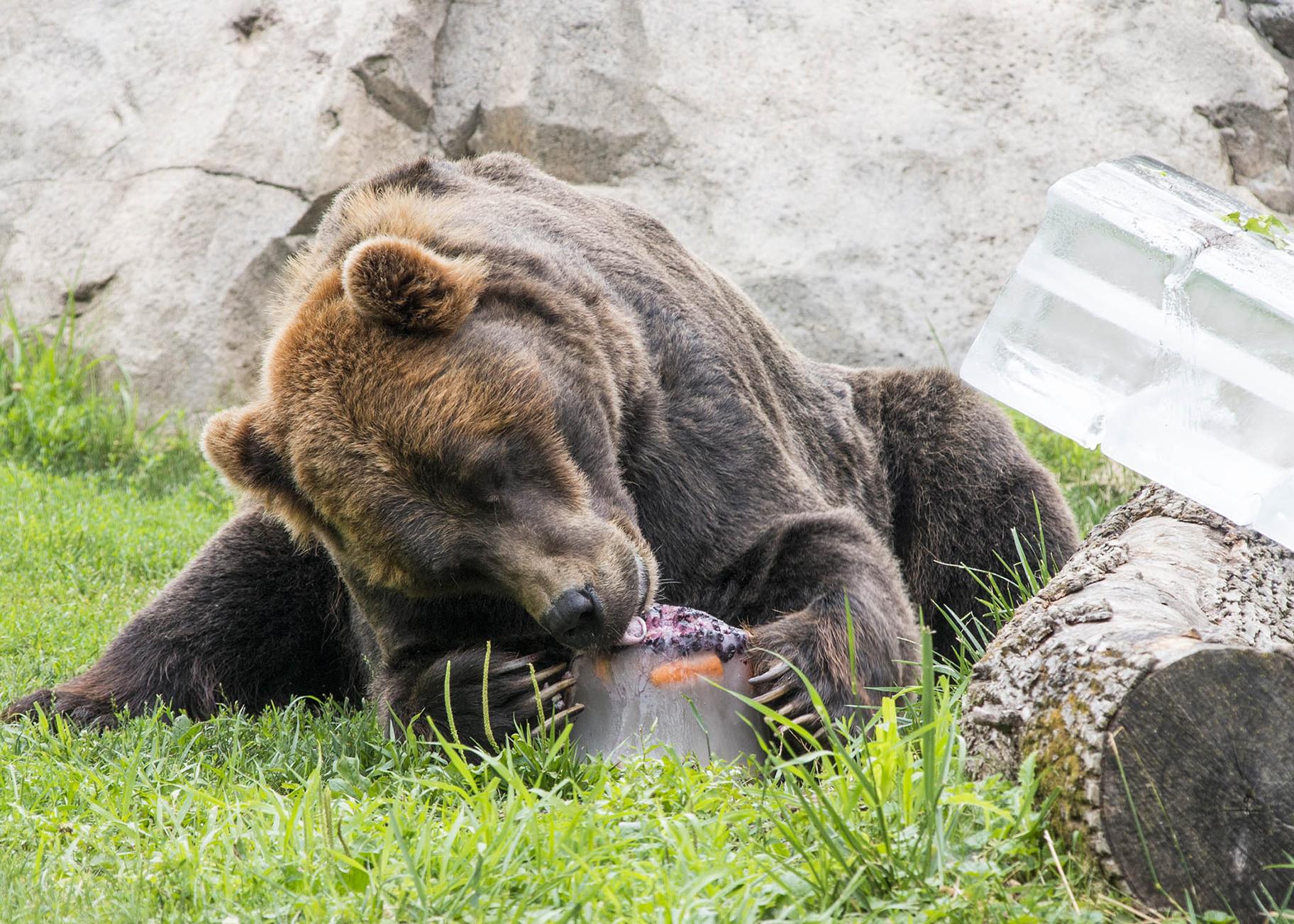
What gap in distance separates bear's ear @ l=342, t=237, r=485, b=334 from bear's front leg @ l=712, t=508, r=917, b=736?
1.25 meters

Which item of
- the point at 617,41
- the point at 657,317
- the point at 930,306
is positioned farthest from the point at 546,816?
the point at 617,41

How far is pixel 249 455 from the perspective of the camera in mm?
3775

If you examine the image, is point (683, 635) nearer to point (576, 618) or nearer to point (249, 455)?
point (576, 618)

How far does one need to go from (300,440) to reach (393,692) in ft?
2.72

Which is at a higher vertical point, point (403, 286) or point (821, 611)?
point (403, 286)

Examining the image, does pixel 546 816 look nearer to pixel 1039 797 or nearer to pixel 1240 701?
pixel 1039 797

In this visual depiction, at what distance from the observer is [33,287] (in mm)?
8539

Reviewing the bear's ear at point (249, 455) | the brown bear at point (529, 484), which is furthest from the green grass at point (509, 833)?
the bear's ear at point (249, 455)

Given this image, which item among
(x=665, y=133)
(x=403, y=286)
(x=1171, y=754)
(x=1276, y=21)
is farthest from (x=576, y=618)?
(x=1276, y=21)

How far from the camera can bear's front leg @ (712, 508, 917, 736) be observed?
3.67m

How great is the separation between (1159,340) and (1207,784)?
192 cm

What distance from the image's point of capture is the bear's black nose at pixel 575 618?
3.36m

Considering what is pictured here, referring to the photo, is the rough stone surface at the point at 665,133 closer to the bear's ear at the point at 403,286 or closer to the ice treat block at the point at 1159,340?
the ice treat block at the point at 1159,340

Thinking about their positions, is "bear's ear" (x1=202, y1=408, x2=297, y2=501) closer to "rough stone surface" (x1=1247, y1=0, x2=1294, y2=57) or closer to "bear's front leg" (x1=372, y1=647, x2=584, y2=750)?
"bear's front leg" (x1=372, y1=647, x2=584, y2=750)
